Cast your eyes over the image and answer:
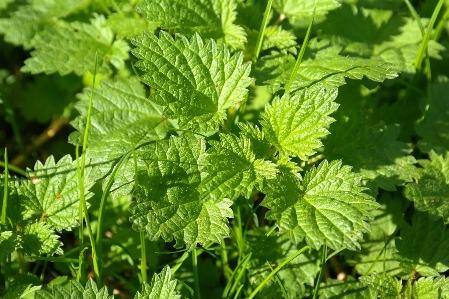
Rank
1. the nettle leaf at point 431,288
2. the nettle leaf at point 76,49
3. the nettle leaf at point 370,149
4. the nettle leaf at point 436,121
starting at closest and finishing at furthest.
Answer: the nettle leaf at point 431,288, the nettle leaf at point 370,149, the nettle leaf at point 436,121, the nettle leaf at point 76,49

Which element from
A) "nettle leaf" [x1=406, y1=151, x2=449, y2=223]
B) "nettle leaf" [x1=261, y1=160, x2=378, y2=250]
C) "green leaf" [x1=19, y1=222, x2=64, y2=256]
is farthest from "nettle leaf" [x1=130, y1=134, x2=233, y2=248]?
"nettle leaf" [x1=406, y1=151, x2=449, y2=223]

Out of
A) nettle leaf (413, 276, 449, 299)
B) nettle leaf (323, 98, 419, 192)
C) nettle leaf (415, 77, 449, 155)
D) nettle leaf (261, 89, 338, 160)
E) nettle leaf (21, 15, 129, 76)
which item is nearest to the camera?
nettle leaf (261, 89, 338, 160)

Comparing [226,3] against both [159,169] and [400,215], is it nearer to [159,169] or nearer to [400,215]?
[159,169]

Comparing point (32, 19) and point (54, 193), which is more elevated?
point (32, 19)

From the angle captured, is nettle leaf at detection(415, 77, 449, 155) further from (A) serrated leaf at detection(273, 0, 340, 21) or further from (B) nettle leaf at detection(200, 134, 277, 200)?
(B) nettle leaf at detection(200, 134, 277, 200)

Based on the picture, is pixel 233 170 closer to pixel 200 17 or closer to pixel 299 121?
pixel 299 121

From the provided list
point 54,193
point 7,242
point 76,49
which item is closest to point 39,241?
point 7,242

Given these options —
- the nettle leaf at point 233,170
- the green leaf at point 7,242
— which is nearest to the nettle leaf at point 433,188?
the nettle leaf at point 233,170

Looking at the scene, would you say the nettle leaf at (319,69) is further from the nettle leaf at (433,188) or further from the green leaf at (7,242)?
the green leaf at (7,242)

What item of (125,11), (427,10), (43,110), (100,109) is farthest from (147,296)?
(427,10)
